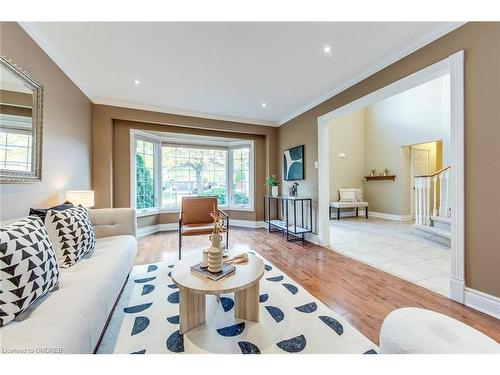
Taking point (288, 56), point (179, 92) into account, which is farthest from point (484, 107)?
point (179, 92)

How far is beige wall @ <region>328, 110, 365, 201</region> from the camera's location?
261 inches

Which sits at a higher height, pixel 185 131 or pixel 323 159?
pixel 185 131

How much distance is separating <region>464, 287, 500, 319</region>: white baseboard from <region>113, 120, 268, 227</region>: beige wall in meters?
3.61

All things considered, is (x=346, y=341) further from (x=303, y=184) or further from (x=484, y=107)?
(x=303, y=184)

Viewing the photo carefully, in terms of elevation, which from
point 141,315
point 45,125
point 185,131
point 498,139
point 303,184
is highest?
point 185,131

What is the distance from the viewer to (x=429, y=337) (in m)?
0.83

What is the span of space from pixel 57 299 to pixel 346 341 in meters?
1.71

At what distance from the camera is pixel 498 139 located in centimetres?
159

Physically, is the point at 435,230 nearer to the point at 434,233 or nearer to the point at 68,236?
the point at 434,233

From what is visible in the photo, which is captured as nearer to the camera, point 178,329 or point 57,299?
point 57,299

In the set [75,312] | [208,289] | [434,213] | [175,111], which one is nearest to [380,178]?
[434,213]

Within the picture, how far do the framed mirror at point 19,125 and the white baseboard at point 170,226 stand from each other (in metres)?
2.43

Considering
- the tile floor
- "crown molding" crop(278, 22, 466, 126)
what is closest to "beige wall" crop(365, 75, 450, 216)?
the tile floor

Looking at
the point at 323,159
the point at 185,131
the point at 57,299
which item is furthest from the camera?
the point at 185,131
